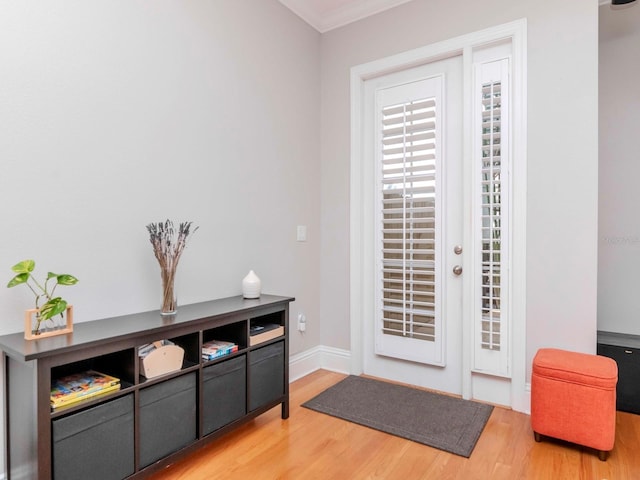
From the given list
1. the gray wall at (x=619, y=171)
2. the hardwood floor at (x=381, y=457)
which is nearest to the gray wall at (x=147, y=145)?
the hardwood floor at (x=381, y=457)

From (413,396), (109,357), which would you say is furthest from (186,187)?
(413,396)

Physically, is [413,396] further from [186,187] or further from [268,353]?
[186,187]

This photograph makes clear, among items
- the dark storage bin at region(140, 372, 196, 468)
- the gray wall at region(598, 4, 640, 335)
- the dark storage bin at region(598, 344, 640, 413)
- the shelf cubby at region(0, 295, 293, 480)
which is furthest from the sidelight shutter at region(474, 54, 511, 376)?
the dark storage bin at region(140, 372, 196, 468)

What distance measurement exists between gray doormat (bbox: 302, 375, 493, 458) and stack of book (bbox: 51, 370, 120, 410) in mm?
1330

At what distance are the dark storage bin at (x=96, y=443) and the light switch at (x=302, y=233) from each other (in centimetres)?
173

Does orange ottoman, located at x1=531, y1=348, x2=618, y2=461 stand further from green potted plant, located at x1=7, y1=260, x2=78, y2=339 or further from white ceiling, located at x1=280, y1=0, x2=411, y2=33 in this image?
white ceiling, located at x1=280, y1=0, x2=411, y2=33

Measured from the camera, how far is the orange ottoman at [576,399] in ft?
6.23

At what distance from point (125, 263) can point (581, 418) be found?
237 centimetres

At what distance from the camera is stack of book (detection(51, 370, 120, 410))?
1443 mm

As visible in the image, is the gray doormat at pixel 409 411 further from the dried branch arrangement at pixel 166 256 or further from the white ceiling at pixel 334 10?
the white ceiling at pixel 334 10

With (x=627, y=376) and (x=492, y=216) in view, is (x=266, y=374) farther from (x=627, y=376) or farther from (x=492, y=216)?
(x=627, y=376)

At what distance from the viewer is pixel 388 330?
304 centimetres

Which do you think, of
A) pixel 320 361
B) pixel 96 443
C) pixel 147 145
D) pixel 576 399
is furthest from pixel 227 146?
pixel 576 399

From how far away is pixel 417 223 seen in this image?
2.88 m
